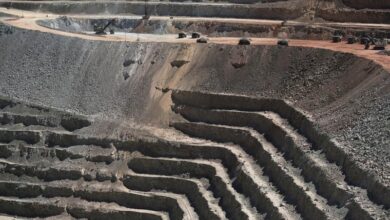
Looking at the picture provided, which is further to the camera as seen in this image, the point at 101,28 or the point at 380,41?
the point at 101,28

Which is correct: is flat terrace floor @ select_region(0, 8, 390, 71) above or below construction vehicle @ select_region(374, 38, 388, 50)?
below

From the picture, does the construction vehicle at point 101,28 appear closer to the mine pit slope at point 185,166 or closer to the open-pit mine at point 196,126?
the open-pit mine at point 196,126

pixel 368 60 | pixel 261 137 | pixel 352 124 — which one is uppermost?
pixel 368 60

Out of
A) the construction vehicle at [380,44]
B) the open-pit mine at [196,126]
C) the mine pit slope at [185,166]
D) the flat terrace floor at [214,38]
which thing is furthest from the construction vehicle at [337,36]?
the mine pit slope at [185,166]

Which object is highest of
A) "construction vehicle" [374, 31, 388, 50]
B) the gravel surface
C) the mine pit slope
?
"construction vehicle" [374, 31, 388, 50]

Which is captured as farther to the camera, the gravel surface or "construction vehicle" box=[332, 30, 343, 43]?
"construction vehicle" box=[332, 30, 343, 43]

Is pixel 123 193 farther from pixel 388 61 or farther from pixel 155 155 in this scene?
pixel 388 61

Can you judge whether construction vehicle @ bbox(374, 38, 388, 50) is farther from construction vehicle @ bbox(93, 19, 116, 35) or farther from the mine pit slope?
construction vehicle @ bbox(93, 19, 116, 35)

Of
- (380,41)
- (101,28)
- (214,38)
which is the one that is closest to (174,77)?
(214,38)

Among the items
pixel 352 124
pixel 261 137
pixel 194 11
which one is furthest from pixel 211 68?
pixel 194 11

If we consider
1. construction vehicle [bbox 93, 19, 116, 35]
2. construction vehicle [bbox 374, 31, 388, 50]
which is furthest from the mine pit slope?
construction vehicle [bbox 93, 19, 116, 35]

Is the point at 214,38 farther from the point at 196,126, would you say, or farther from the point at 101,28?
the point at 196,126
